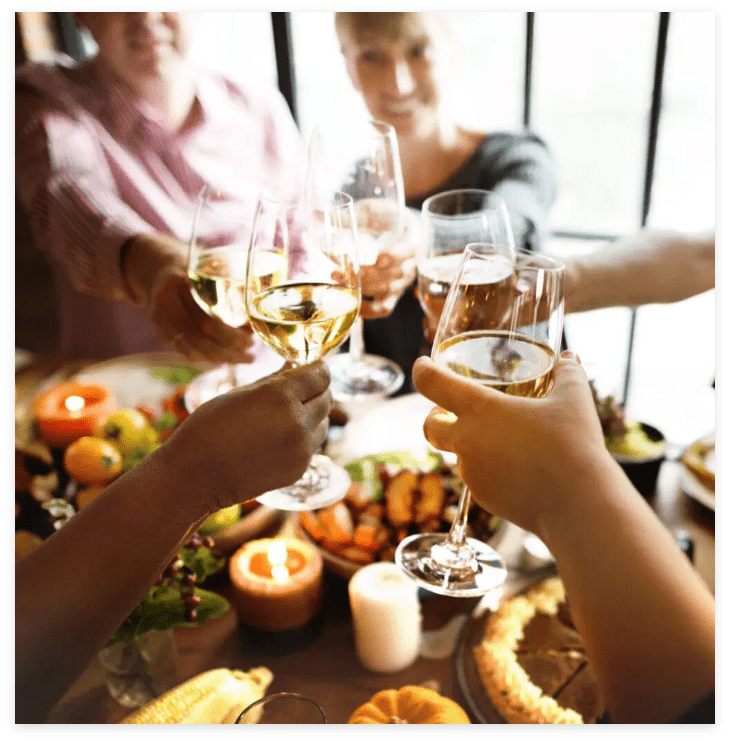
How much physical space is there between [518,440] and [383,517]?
0.38m

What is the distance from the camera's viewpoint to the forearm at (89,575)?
0.51 meters

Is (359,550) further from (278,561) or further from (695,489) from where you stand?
(695,489)

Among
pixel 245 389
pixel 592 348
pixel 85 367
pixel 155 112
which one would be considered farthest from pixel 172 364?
pixel 592 348

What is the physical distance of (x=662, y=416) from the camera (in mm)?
1238

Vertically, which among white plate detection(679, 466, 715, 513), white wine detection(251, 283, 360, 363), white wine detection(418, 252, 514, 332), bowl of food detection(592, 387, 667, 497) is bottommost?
white plate detection(679, 466, 715, 513)

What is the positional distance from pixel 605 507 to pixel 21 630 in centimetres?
44

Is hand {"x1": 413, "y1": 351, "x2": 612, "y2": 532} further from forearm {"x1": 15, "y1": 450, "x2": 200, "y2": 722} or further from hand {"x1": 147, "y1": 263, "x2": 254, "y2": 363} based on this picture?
hand {"x1": 147, "y1": 263, "x2": 254, "y2": 363}

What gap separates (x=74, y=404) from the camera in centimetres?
105

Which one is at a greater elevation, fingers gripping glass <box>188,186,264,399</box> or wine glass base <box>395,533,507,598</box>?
fingers gripping glass <box>188,186,264,399</box>

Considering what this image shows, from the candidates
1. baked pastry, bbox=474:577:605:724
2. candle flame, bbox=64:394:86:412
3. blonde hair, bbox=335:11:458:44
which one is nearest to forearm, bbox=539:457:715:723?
baked pastry, bbox=474:577:605:724

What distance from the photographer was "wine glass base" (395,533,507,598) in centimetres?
66

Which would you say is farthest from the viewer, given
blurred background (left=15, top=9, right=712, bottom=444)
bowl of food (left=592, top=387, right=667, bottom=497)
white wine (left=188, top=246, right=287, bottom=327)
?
blurred background (left=15, top=9, right=712, bottom=444)

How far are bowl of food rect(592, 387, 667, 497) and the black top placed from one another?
314 mm

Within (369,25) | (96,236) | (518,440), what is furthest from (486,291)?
(369,25)
